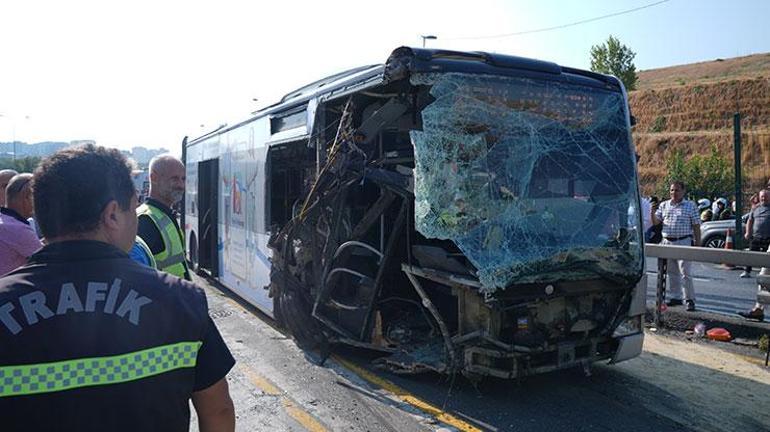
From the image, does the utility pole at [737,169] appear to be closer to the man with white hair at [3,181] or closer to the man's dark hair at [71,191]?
the man's dark hair at [71,191]

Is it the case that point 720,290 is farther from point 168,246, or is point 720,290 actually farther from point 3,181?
point 3,181

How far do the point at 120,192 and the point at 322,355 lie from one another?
484 cm

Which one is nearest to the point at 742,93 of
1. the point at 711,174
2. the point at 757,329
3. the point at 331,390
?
the point at 711,174

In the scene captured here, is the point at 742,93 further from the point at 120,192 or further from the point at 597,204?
the point at 120,192

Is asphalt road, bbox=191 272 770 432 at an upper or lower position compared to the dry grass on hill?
lower

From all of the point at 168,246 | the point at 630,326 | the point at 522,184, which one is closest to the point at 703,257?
the point at 630,326

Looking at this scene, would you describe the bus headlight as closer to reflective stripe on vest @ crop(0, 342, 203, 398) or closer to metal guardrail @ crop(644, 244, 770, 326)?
metal guardrail @ crop(644, 244, 770, 326)

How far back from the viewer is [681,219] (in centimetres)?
941

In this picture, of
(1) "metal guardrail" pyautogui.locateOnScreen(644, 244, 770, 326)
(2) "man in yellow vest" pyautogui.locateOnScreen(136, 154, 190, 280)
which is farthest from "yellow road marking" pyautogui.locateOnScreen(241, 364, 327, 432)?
(1) "metal guardrail" pyautogui.locateOnScreen(644, 244, 770, 326)

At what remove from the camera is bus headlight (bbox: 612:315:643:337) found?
Result: 5555 mm

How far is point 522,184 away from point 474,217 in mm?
547

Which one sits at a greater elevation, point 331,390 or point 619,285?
point 619,285

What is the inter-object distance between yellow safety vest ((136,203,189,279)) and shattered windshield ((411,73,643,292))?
1.93 m

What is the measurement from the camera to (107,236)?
1821 mm
